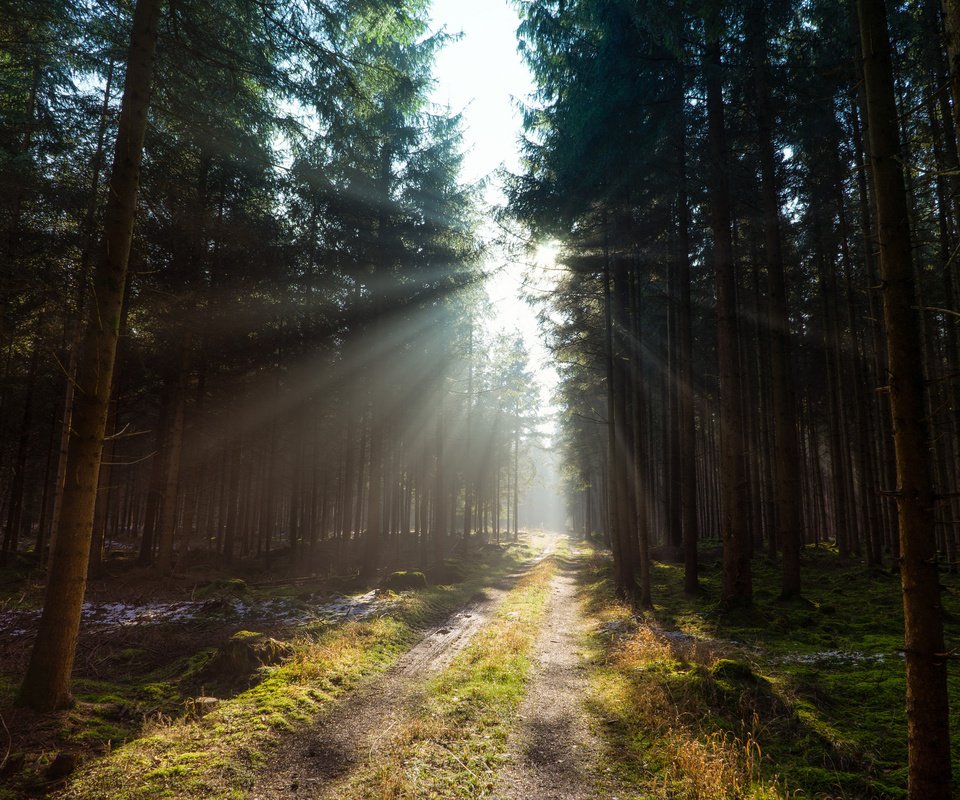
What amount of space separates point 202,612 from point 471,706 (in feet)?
27.8

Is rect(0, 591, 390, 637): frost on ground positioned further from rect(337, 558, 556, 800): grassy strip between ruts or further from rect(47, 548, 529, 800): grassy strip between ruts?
rect(337, 558, 556, 800): grassy strip between ruts

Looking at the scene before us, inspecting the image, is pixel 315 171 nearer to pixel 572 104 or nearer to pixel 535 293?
pixel 572 104

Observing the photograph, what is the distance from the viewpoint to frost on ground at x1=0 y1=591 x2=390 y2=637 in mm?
10672

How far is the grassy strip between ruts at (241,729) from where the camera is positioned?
4625mm

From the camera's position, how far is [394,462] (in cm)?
3353

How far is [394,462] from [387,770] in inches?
1139

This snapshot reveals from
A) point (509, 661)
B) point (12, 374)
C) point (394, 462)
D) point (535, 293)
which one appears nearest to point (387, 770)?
point (509, 661)

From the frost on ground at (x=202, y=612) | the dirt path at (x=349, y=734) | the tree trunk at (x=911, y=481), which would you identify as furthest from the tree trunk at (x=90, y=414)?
the tree trunk at (x=911, y=481)

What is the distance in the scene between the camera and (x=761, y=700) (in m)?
6.21

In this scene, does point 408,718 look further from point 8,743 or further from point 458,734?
point 8,743

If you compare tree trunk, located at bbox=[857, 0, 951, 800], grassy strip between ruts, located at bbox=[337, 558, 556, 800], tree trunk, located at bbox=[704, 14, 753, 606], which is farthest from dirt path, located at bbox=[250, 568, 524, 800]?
tree trunk, located at bbox=[704, 14, 753, 606]

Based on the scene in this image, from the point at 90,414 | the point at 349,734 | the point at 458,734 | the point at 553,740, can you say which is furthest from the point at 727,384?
the point at 90,414

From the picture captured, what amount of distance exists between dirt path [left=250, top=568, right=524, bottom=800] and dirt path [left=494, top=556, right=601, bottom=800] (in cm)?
168

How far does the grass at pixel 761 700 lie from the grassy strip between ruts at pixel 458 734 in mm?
1396
